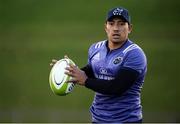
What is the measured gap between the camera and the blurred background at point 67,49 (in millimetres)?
5355

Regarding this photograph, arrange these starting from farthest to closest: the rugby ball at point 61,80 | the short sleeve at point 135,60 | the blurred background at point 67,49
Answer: the blurred background at point 67,49, the rugby ball at point 61,80, the short sleeve at point 135,60

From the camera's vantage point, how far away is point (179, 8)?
536 centimetres

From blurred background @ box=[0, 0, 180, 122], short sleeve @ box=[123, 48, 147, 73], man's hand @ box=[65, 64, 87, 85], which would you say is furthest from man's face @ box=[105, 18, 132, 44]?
blurred background @ box=[0, 0, 180, 122]

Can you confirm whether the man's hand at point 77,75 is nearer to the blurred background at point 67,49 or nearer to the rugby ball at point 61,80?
the rugby ball at point 61,80

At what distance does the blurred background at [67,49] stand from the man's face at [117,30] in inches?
92.5

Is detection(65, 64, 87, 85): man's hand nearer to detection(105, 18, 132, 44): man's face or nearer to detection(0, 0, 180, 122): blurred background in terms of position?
detection(105, 18, 132, 44): man's face

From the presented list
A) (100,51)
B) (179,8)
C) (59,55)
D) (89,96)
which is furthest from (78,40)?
(100,51)

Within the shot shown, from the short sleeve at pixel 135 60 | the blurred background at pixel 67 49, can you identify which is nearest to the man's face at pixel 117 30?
the short sleeve at pixel 135 60

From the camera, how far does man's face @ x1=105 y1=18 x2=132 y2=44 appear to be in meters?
2.94

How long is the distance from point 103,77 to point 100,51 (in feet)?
0.58

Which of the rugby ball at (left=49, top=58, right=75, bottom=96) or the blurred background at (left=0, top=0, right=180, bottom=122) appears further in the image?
the blurred background at (left=0, top=0, right=180, bottom=122)

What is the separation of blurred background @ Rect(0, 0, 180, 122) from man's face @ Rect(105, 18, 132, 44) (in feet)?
7.71

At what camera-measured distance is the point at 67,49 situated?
5445mm

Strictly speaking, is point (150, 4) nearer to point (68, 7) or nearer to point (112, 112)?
point (68, 7)
